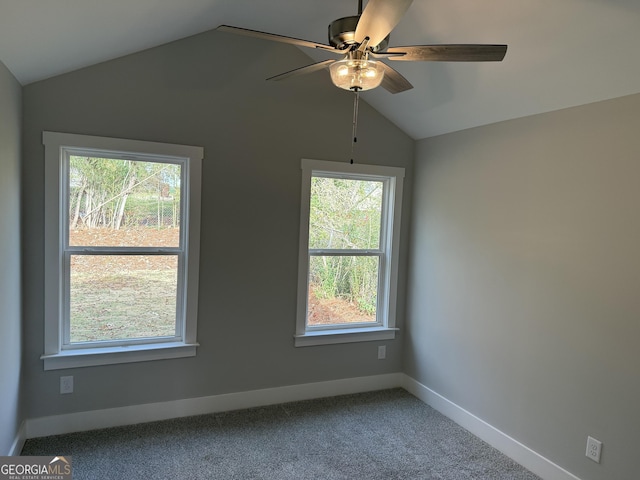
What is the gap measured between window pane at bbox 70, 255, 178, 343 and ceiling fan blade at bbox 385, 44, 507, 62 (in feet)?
7.19

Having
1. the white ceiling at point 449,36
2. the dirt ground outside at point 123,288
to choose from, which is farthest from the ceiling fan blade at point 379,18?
the dirt ground outside at point 123,288

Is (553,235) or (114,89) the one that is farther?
(114,89)

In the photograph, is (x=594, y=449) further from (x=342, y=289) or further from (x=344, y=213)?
(x=344, y=213)

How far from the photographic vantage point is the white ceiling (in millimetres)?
1871

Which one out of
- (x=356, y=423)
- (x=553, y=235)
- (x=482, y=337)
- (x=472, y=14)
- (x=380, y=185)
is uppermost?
(x=472, y=14)

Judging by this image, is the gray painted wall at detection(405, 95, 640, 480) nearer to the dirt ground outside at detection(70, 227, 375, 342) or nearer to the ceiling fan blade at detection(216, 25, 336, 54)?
the ceiling fan blade at detection(216, 25, 336, 54)

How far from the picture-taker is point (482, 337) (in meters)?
2.99

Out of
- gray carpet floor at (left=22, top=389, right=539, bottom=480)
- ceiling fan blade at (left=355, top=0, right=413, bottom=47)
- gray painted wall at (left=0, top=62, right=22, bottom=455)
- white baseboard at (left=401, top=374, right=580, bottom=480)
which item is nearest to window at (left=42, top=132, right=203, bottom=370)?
gray painted wall at (left=0, top=62, right=22, bottom=455)

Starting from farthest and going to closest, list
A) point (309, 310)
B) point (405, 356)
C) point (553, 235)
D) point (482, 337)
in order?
point (405, 356) → point (309, 310) → point (482, 337) → point (553, 235)

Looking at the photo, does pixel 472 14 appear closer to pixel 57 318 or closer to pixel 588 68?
pixel 588 68

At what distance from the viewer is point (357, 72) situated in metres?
1.65

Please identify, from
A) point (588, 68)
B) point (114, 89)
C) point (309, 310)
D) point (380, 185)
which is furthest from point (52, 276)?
point (588, 68)

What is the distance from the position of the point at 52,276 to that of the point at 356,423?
7.90 ft

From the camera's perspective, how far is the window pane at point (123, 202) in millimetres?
2740
